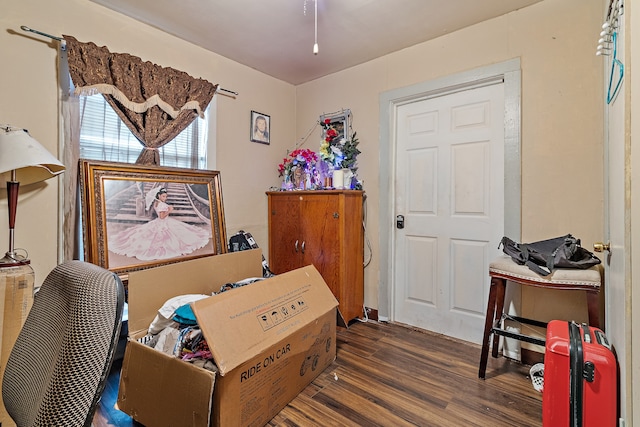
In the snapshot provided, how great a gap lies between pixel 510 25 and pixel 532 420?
250 centimetres

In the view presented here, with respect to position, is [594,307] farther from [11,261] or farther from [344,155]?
[11,261]

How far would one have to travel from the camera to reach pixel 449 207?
2.64 metres

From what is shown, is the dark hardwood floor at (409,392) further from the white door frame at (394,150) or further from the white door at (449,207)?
the white door frame at (394,150)

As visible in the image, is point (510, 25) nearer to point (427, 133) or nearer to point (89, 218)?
point (427, 133)

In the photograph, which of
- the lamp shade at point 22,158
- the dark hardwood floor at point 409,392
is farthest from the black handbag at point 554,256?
the lamp shade at point 22,158

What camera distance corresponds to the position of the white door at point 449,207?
8.00 feet

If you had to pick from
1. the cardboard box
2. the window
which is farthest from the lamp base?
the window

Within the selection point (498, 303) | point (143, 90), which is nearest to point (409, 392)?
point (498, 303)

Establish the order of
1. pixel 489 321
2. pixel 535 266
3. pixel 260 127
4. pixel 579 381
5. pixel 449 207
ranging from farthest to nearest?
pixel 260 127 < pixel 449 207 < pixel 489 321 < pixel 535 266 < pixel 579 381

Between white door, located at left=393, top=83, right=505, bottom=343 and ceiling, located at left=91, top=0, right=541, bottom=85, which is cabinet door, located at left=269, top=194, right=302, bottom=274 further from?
ceiling, located at left=91, top=0, right=541, bottom=85

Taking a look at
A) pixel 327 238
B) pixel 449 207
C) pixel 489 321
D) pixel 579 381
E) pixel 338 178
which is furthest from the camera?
pixel 338 178

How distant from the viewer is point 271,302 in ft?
5.80

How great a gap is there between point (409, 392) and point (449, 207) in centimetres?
146

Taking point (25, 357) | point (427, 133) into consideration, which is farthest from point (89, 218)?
point (427, 133)
